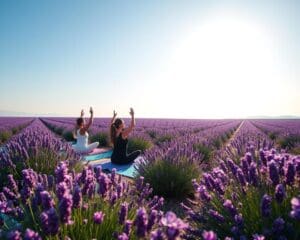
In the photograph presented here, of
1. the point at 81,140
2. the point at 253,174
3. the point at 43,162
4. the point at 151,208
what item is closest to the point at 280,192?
the point at 253,174

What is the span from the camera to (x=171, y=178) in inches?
226

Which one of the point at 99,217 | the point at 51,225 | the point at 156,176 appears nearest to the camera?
the point at 51,225

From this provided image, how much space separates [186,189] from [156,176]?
1.72 feet

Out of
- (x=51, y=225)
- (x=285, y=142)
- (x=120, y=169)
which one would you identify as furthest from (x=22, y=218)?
(x=285, y=142)

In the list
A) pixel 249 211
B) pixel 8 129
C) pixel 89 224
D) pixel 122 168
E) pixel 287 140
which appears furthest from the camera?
pixel 8 129

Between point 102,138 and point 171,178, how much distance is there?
34.1 ft

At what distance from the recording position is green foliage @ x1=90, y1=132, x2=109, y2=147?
15.7 meters

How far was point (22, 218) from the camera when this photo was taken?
8.75 ft

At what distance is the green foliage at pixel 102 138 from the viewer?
15.7m

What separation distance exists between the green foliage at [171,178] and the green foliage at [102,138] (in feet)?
32.6

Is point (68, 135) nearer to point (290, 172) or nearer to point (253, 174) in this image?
point (253, 174)

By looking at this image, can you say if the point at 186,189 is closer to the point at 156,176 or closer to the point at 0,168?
the point at 156,176

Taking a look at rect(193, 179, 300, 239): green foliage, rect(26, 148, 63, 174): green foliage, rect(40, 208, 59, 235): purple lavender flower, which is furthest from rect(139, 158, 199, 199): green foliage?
rect(40, 208, 59, 235): purple lavender flower

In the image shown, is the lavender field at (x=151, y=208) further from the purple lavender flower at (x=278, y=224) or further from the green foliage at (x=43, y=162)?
the green foliage at (x=43, y=162)
